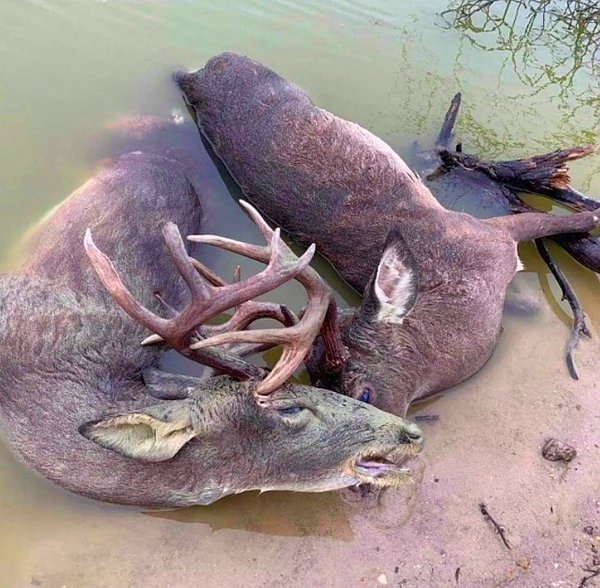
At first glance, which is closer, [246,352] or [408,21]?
[246,352]

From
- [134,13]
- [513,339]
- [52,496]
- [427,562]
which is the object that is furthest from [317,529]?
[134,13]

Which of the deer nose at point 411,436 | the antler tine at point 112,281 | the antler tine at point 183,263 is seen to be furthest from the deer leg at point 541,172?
the antler tine at point 112,281

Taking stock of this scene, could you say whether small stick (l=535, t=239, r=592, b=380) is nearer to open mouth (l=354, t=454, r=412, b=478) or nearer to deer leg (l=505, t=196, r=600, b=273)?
Answer: deer leg (l=505, t=196, r=600, b=273)

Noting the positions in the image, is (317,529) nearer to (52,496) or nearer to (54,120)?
(52,496)

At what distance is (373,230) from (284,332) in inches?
82.0

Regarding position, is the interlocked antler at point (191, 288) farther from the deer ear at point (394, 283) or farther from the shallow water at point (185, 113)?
the shallow water at point (185, 113)

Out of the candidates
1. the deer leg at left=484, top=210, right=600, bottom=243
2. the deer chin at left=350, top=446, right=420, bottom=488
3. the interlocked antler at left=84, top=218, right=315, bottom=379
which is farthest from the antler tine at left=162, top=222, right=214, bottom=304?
the deer leg at left=484, top=210, right=600, bottom=243

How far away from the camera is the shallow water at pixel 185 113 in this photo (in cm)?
432

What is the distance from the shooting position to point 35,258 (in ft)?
16.8

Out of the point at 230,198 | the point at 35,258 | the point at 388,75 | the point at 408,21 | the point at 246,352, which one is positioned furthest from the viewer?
the point at 408,21

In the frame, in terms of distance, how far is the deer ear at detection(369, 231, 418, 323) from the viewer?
492 centimetres

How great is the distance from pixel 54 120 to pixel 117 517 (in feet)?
12.5

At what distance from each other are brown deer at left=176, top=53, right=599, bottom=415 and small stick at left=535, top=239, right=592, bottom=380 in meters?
0.20

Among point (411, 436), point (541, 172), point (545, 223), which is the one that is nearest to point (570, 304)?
point (545, 223)
